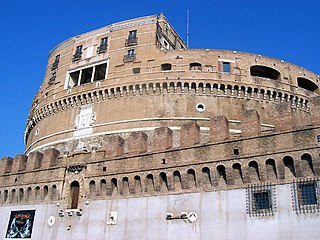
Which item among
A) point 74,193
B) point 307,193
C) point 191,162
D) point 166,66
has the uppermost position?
point 166,66

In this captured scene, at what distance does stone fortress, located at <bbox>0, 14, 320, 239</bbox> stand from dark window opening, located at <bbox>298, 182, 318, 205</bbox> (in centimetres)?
3

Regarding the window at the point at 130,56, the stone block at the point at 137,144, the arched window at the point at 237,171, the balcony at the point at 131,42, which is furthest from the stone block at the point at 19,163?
the balcony at the point at 131,42

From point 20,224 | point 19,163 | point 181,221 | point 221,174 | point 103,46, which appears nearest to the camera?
point 221,174

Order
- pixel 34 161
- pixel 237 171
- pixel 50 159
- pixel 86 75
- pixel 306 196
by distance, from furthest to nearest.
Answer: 1. pixel 86 75
2. pixel 34 161
3. pixel 50 159
4. pixel 237 171
5. pixel 306 196

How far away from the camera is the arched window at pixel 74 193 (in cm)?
1778

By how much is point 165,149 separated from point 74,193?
5267mm

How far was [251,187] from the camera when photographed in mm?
13531

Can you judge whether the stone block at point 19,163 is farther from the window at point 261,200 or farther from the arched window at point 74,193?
the window at point 261,200

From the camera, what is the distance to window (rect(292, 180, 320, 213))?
12.3 meters

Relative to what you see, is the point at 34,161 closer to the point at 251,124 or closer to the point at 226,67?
the point at 251,124

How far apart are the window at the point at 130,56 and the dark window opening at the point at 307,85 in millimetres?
13370

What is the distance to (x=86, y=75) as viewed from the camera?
110 feet

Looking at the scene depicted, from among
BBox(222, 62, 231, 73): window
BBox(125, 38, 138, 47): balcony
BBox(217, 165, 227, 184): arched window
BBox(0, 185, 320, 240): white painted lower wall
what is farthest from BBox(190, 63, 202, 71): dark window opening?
BBox(217, 165, 227, 184): arched window

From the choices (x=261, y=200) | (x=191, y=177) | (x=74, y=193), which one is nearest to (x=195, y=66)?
(x=74, y=193)
